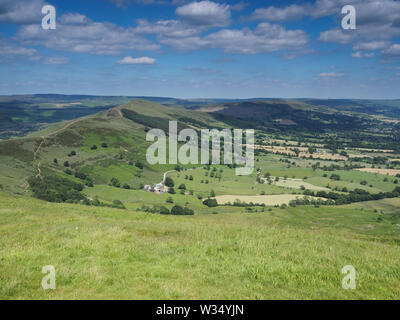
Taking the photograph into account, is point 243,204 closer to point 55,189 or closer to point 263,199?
point 263,199

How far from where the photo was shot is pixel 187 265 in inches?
579

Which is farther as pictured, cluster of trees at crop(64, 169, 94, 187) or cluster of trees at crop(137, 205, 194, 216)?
cluster of trees at crop(64, 169, 94, 187)

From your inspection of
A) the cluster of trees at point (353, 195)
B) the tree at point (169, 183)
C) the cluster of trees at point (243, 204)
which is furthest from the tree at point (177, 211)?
the cluster of trees at point (353, 195)

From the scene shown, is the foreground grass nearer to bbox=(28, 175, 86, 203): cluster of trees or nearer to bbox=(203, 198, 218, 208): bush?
bbox=(28, 175, 86, 203): cluster of trees

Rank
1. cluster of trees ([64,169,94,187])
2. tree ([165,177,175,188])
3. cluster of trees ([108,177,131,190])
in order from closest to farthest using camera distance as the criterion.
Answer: cluster of trees ([64,169,94,187]) < cluster of trees ([108,177,131,190]) < tree ([165,177,175,188])

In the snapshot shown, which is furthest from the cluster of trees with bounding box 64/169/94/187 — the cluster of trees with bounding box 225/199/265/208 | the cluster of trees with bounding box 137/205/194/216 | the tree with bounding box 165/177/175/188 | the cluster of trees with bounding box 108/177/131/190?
the cluster of trees with bounding box 225/199/265/208

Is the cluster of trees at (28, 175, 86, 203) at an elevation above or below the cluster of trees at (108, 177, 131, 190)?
above

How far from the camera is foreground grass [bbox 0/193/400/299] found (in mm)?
11734

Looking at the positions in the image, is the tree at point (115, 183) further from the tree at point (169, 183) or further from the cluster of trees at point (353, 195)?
the cluster of trees at point (353, 195)

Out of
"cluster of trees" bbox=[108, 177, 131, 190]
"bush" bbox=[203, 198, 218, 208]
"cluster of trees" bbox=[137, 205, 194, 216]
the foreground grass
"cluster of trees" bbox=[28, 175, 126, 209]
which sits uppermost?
the foreground grass

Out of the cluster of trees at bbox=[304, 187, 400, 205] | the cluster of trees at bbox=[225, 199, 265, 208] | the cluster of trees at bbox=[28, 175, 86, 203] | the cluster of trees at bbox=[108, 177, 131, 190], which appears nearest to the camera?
the cluster of trees at bbox=[28, 175, 86, 203]

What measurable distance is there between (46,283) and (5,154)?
174 meters

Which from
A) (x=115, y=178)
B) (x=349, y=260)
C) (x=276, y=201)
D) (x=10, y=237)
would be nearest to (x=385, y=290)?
(x=349, y=260)
